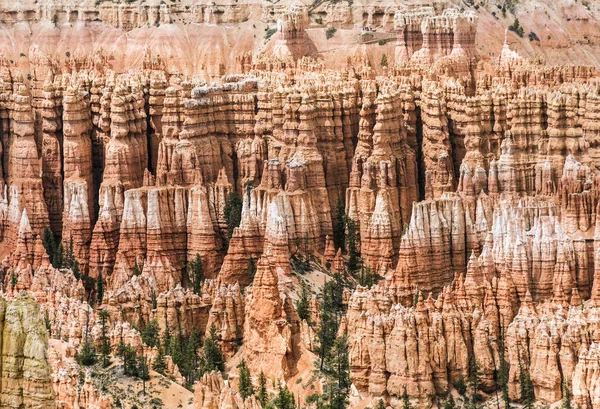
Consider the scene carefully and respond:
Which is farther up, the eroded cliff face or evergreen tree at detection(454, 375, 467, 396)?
the eroded cliff face

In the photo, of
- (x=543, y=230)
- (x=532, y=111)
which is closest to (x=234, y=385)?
(x=543, y=230)

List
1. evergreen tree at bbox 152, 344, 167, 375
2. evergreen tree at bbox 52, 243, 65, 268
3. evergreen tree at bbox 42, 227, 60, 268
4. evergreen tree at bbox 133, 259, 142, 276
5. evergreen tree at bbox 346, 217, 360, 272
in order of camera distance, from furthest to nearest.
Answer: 1. evergreen tree at bbox 42, 227, 60, 268
2. evergreen tree at bbox 52, 243, 65, 268
3. evergreen tree at bbox 133, 259, 142, 276
4. evergreen tree at bbox 346, 217, 360, 272
5. evergreen tree at bbox 152, 344, 167, 375

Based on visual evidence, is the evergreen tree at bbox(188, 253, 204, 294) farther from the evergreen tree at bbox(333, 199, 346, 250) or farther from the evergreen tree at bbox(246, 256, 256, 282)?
the evergreen tree at bbox(333, 199, 346, 250)

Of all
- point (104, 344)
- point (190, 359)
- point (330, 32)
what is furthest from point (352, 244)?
point (330, 32)

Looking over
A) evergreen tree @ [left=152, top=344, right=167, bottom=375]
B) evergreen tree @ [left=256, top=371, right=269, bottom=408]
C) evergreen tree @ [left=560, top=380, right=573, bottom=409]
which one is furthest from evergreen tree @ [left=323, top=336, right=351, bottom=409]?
evergreen tree @ [left=560, top=380, right=573, bottom=409]

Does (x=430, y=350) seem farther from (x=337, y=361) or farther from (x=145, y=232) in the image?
(x=145, y=232)

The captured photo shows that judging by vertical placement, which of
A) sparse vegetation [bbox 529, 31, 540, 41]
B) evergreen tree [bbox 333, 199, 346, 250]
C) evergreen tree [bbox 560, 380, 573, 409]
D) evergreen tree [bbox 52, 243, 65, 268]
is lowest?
evergreen tree [bbox 560, 380, 573, 409]

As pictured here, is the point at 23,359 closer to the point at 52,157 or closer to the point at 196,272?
the point at 196,272
